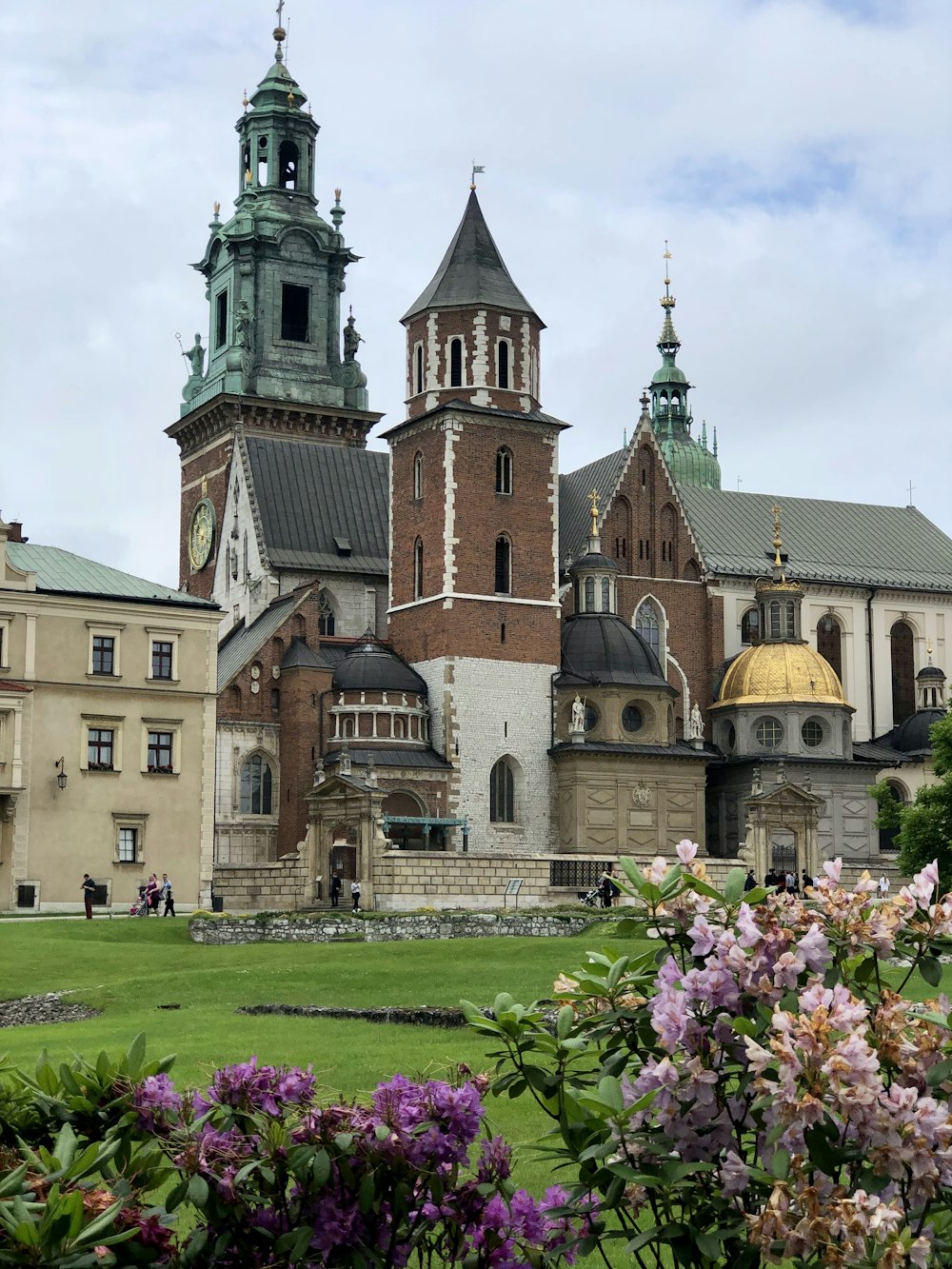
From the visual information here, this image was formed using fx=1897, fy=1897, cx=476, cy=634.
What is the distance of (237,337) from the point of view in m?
86.0

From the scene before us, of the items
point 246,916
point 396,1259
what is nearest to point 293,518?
point 246,916

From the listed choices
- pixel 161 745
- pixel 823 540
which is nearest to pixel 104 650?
pixel 161 745

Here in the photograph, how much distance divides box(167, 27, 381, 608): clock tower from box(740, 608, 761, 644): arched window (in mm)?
20005

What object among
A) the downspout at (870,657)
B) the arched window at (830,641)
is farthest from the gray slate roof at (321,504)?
the downspout at (870,657)

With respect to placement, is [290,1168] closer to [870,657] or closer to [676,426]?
[870,657]

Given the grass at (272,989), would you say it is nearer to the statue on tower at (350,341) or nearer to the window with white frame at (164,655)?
the window with white frame at (164,655)

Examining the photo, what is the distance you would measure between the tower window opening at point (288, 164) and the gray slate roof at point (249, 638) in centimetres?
2653

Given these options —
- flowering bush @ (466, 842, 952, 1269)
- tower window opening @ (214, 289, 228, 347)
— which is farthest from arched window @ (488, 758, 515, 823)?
flowering bush @ (466, 842, 952, 1269)

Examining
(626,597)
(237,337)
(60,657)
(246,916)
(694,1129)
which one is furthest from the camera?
(237,337)

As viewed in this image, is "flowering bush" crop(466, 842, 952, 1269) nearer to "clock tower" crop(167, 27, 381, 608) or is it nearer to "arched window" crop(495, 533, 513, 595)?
"arched window" crop(495, 533, 513, 595)

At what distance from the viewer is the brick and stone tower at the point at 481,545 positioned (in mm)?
66062

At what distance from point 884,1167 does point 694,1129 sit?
32.4 inches

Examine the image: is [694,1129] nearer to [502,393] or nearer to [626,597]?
[502,393]

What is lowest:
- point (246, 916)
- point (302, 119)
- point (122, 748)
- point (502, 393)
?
point (246, 916)
